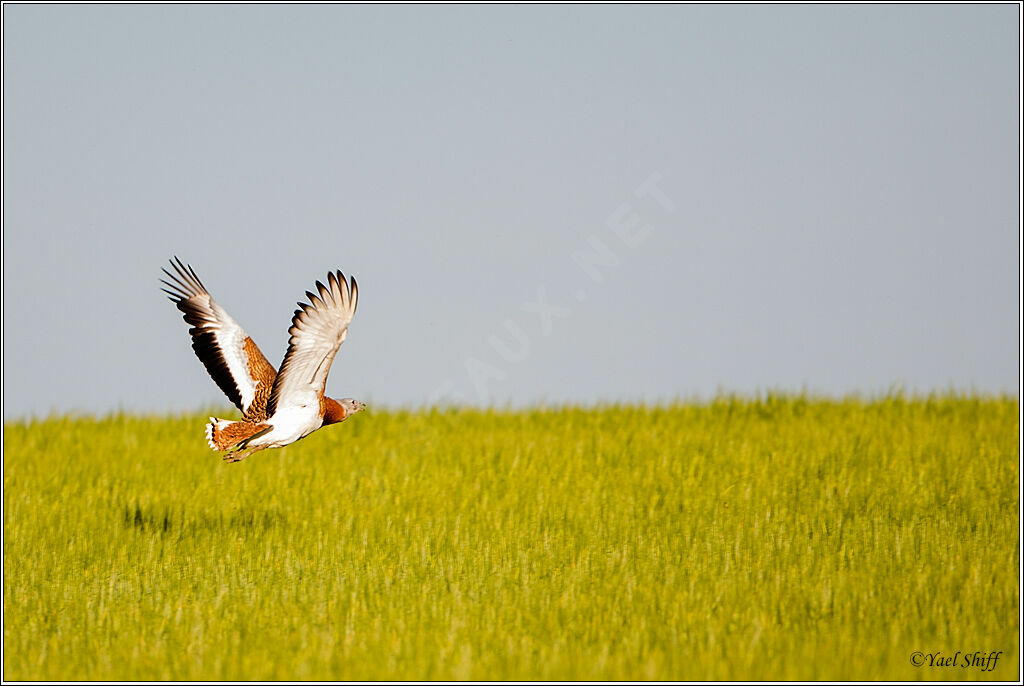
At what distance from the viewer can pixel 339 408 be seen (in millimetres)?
4918

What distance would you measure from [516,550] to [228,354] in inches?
189

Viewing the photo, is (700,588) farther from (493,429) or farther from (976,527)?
(493,429)

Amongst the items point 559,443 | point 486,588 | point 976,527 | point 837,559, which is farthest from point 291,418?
point 559,443

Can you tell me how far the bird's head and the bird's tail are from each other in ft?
0.91

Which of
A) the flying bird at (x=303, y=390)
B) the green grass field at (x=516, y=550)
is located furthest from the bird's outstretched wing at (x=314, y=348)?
the green grass field at (x=516, y=550)

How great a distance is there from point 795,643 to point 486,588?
8.09 ft

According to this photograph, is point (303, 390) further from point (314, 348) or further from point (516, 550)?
point (516, 550)

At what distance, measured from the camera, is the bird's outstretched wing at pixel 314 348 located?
4816mm

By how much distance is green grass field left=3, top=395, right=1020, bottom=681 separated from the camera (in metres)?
8.02

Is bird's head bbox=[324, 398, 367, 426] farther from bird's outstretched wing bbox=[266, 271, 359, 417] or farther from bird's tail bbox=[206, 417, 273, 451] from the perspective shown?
bird's tail bbox=[206, 417, 273, 451]

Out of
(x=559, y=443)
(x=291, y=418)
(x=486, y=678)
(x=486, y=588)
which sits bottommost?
(x=486, y=678)

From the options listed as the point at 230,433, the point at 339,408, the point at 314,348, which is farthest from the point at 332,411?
the point at 230,433

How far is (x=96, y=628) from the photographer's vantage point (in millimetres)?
8617

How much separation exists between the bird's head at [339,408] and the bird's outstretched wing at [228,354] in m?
0.49
